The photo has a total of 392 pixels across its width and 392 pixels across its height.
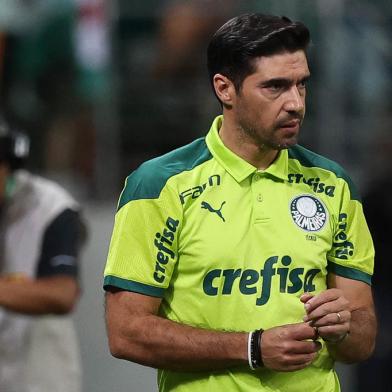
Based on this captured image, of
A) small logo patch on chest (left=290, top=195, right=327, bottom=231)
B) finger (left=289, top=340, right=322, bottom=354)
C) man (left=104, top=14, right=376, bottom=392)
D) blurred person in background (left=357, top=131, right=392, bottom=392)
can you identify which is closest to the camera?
finger (left=289, top=340, right=322, bottom=354)

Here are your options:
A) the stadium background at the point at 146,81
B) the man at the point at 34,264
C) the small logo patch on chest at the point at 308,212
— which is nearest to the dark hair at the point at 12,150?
the man at the point at 34,264

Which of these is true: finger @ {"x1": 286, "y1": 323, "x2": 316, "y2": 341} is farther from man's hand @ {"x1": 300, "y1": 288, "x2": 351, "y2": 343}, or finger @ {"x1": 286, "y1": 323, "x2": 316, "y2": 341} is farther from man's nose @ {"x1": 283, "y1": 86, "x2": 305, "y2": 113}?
man's nose @ {"x1": 283, "y1": 86, "x2": 305, "y2": 113}

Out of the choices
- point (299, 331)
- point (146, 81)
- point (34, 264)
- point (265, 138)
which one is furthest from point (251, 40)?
point (146, 81)

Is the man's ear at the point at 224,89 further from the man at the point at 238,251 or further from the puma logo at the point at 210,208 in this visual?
the puma logo at the point at 210,208

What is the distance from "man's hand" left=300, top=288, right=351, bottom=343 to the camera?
4070 mm

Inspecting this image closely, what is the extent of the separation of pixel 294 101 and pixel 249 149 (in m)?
0.26

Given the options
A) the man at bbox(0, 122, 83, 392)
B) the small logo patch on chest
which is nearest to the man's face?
the small logo patch on chest

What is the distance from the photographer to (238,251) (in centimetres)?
424

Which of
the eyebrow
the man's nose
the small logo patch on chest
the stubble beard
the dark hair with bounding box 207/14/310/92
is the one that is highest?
the dark hair with bounding box 207/14/310/92

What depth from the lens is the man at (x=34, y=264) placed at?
5.88 m

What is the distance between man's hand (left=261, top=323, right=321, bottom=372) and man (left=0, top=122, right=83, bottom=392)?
6.18 ft

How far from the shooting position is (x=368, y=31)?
859 centimetres

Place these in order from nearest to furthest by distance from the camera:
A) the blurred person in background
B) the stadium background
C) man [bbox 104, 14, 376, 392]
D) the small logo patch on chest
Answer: man [bbox 104, 14, 376, 392] < the small logo patch on chest < the blurred person in background < the stadium background

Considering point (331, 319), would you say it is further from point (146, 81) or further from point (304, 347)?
point (146, 81)
